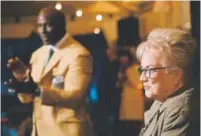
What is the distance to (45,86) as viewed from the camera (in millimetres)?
1268

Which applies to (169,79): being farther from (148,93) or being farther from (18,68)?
(18,68)

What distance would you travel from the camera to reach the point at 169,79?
1184 mm

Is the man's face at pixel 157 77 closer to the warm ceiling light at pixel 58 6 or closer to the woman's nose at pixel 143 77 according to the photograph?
the woman's nose at pixel 143 77

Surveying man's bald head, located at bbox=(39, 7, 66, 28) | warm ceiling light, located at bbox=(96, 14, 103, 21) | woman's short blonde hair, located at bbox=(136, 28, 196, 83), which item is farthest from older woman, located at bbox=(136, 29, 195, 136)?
man's bald head, located at bbox=(39, 7, 66, 28)

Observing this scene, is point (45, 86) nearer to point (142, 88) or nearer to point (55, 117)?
point (55, 117)

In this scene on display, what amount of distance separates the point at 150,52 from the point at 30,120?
40cm

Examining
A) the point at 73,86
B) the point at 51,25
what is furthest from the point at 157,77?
the point at 51,25

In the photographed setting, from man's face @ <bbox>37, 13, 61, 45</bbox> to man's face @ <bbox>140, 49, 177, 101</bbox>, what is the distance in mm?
270

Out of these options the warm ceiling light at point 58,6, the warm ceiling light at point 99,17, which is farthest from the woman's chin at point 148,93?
the warm ceiling light at point 58,6

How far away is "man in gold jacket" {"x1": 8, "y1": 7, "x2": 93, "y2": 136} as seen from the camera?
125cm

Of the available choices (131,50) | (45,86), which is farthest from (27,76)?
(131,50)

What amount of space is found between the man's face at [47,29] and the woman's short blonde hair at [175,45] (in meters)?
0.27

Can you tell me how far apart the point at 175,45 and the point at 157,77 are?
0.10 metres

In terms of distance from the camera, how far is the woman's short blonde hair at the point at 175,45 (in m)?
1.17
